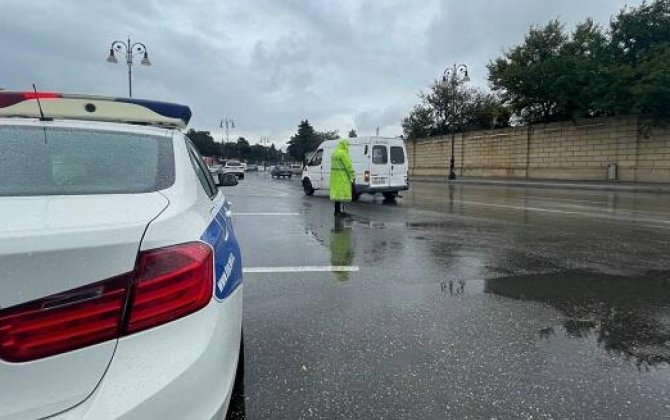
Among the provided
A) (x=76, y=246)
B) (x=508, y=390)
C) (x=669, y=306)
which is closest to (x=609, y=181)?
(x=669, y=306)

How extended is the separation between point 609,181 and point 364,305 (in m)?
34.6

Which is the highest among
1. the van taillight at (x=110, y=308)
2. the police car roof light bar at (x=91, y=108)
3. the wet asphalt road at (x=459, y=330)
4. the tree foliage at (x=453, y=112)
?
the tree foliage at (x=453, y=112)

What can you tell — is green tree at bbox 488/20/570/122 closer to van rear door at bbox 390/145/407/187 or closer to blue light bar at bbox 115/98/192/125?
van rear door at bbox 390/145/407/187

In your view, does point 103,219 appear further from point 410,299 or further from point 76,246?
point 410,299

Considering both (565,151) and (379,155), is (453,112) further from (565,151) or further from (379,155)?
(379,155)

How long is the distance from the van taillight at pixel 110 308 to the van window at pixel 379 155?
16.5 metres

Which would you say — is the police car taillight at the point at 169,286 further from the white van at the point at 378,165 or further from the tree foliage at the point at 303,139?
the tree foliage at the point at 303,139

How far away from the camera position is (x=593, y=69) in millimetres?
35250

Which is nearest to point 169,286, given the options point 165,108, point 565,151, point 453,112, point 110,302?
point 110,302

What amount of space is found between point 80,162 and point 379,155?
16113 mm

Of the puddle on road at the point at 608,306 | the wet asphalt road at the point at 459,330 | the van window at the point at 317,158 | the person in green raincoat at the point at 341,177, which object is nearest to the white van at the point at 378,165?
the van window at the point at 317,158

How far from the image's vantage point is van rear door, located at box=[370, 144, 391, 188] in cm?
1805

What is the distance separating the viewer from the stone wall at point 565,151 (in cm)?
3303

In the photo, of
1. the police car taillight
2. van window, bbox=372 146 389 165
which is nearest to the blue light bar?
the police car taillight
